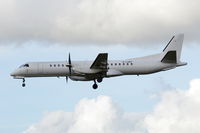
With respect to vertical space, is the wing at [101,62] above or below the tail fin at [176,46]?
below

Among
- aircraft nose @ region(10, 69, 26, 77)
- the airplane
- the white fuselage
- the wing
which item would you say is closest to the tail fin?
the airplane

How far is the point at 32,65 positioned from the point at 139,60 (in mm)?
12864

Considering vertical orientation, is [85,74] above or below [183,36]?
below

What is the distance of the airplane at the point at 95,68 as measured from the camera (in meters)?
64.7

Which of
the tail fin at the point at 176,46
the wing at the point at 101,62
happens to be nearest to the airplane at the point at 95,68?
the wing at the point at 101,62

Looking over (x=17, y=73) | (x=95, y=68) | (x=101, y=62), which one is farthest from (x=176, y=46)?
(x=17, y=73)

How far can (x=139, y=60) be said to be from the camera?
66.4 metres

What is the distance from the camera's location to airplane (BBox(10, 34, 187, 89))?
2547 inches

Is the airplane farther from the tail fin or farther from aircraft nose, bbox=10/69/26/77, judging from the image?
the tail fin

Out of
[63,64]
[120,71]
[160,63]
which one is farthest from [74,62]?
[160,63]

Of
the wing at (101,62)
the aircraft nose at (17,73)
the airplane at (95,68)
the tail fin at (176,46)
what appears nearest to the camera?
the wing at (101,62)

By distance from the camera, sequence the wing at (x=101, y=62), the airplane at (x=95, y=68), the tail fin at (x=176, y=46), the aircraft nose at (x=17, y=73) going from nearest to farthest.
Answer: the wing at (x=101, y=62), the airplane at (x=95, y=68), the aircraft nose at (x=17, y=73), the tail fin at (x=176, y=46)

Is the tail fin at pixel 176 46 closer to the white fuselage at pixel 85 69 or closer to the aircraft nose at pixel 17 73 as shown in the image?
the white fuselage at pixel 85 69

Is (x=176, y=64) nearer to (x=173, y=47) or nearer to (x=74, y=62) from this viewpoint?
(x=173, y=47)
